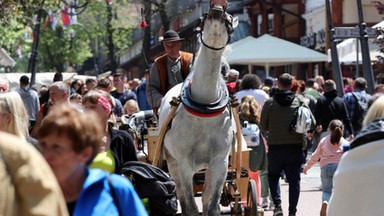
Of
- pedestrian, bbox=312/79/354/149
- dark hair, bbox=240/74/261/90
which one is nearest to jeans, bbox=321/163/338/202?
dark hair, bbox=240/74/261/90

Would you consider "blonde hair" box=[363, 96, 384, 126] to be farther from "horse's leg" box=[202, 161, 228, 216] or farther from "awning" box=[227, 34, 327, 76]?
"awning" box=[227, 34, 327, 76]

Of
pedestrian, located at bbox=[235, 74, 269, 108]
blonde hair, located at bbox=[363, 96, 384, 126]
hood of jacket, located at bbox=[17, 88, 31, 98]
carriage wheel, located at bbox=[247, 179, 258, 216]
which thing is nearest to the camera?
blonde hair, located at bbox=[363, 96, 384, 126]

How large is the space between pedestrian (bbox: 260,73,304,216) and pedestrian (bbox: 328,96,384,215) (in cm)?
700

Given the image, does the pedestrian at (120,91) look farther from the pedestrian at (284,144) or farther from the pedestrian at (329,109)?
the pedestrian at (284,144)

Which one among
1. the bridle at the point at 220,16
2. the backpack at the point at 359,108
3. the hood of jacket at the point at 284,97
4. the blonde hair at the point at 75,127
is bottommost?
the backpack at the point at 359,108

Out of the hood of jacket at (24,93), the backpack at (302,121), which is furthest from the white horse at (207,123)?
the hood of jacket at (24,93)

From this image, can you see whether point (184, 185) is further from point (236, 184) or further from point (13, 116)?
point (13, 116)

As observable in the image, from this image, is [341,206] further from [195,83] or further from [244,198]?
[244,198]

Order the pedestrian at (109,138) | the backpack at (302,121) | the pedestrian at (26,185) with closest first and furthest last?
1. the pedestrian at (26,185)
2. the pedestrian at (109,138)
3. the backpack at (302,121)

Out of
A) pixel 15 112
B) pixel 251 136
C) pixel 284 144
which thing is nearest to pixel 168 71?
pixel 251 136

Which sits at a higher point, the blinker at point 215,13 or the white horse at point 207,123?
the blinker at point 215,13

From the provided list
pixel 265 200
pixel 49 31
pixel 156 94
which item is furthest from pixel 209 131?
pixel 49 31

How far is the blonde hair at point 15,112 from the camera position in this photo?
22.1 feet

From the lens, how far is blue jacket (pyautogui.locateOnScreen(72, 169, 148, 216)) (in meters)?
4.77
